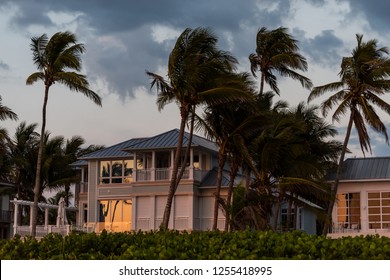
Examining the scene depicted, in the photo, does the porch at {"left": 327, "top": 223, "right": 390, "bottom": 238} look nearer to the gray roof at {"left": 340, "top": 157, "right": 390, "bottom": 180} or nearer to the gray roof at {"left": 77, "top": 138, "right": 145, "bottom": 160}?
the gray roof at {"left": 340, "top": 157, "right": 390, "bottom": 180}

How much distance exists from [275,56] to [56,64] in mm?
12643

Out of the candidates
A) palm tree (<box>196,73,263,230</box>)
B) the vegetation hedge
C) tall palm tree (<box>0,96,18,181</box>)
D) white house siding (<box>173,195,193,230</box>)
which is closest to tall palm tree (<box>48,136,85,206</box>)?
tall palm tree (<box>0,96,18,181</box>)

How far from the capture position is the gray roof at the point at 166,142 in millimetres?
45344

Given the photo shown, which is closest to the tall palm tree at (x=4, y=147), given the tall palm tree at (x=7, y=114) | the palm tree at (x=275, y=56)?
the tall palm tree at (x=7, y=114)

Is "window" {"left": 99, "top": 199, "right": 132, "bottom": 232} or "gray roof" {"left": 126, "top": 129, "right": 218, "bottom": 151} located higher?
"gray roof" {"left": 126, "top": 129, "right": 218, "bottom": 151}

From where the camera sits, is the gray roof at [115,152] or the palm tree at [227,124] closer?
the palm tree at [227,124]

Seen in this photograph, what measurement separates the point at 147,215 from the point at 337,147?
39.5 feet

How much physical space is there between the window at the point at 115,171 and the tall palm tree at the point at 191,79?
1381 cm

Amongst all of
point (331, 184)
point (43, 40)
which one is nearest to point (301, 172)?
point (331, 184)

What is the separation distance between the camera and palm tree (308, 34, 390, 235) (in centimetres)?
3966

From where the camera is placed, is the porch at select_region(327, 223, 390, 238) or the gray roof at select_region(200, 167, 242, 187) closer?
the porch at select_region(327, 223, 390, 238)

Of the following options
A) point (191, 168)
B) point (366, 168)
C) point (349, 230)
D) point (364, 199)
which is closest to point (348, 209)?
point (364, 199)

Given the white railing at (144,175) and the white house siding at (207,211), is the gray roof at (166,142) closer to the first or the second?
the white railing at (144,175)

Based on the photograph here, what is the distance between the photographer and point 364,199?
40.9m
